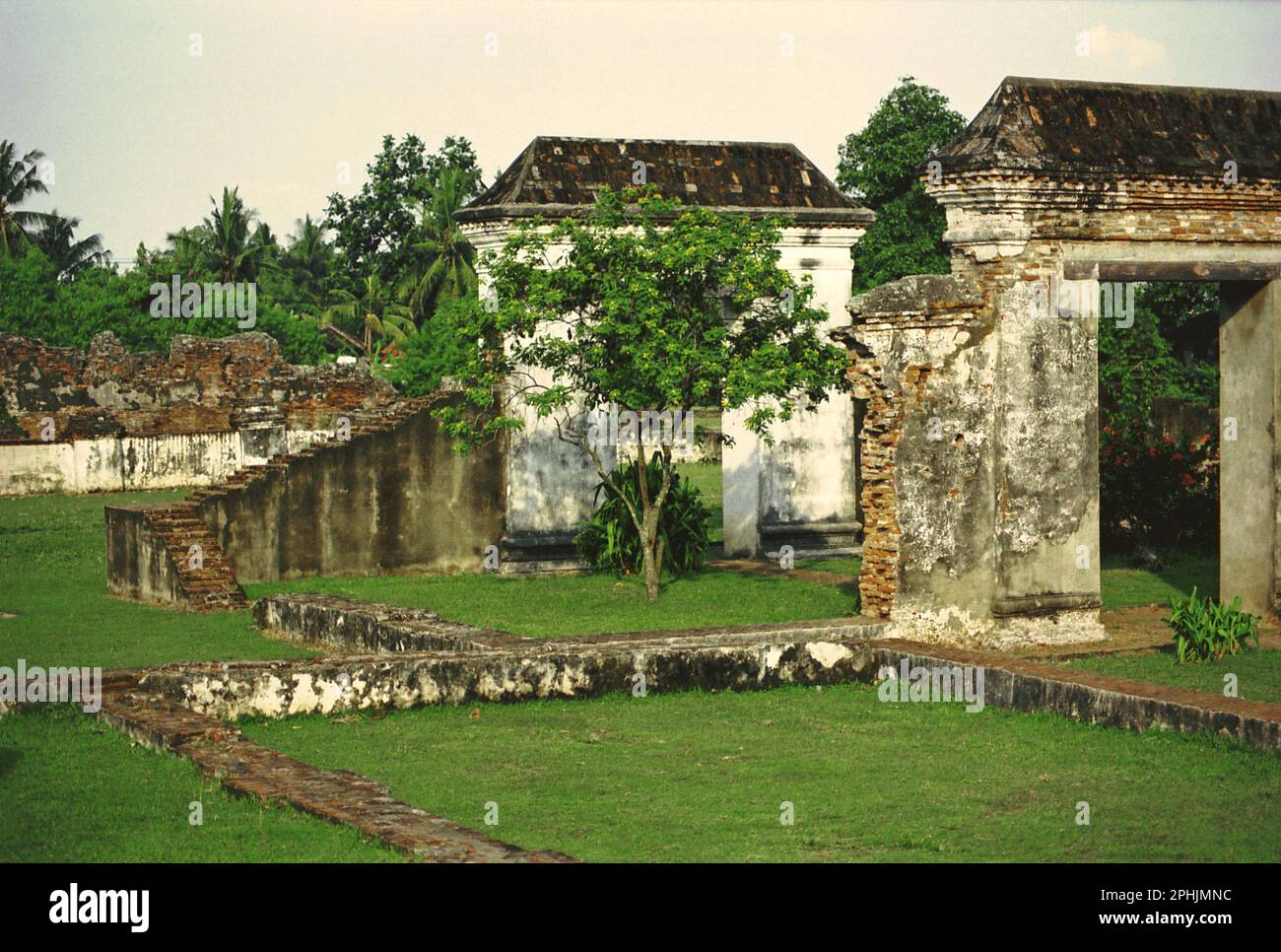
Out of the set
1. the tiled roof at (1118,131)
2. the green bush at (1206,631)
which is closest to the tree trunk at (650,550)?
the tiled roof at (1118,131)

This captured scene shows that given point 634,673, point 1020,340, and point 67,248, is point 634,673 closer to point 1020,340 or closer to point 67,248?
point 1020,340

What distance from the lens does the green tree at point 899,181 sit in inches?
1329

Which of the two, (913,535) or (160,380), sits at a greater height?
(160,380)

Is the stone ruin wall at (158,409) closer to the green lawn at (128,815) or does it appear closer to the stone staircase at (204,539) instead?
the stone staircase at (204,539)

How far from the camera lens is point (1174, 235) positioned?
13.1m

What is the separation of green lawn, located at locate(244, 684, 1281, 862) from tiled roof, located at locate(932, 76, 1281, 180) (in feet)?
14.1

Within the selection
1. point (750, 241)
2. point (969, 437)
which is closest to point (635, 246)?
point (750, 241)

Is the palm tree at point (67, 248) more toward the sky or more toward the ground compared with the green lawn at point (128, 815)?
more toward the sky

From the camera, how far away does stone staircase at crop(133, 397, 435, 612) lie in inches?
599

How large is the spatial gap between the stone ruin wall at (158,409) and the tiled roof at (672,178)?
8528 mm

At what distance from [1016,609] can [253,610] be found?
647cm

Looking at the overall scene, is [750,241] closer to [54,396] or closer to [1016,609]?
[1016,609]
